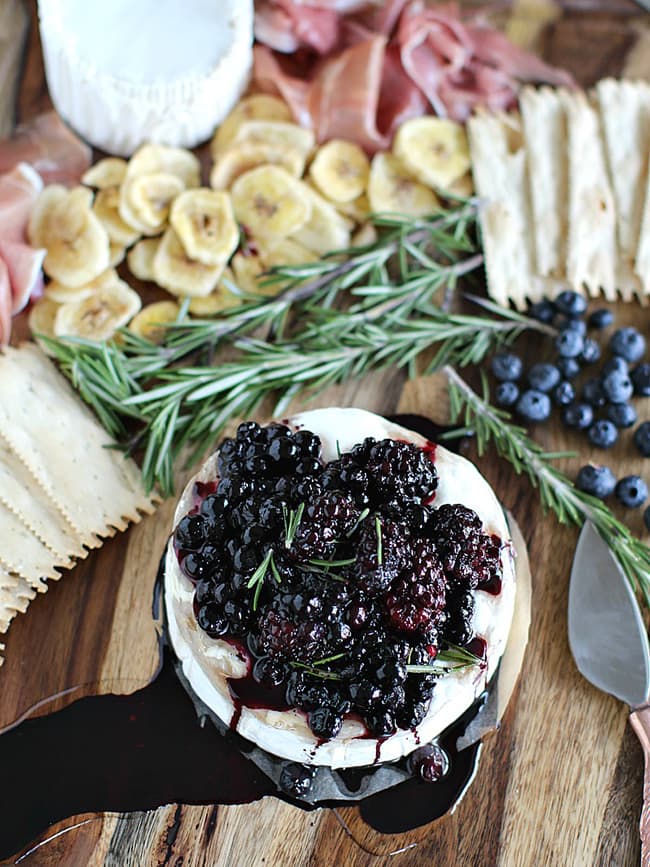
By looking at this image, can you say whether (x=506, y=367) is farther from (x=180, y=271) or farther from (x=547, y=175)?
(x=180, y=271)

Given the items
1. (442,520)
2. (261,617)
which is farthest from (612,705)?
(261,617)

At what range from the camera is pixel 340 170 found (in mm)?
3213

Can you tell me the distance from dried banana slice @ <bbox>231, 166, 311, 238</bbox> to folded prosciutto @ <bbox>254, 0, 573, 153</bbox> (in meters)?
0.29

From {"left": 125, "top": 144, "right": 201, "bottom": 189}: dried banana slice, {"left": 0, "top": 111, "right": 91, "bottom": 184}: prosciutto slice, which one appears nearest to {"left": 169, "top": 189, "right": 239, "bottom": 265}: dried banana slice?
{"left": 125, "top": 144, "right": 201, "bottom": 189}: dried banana slice

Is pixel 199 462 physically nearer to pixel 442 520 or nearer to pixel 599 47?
pixel 442 520

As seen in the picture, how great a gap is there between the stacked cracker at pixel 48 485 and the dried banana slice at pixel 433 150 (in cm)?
139

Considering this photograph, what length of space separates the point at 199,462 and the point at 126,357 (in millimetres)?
414

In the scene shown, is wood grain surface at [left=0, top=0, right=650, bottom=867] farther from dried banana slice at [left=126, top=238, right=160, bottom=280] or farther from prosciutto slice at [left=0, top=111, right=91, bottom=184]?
prosciutto slice at [left=0, top=111, right=91, bottom=184]

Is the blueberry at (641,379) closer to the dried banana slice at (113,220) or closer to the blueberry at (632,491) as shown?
the blueberry at (632,491)

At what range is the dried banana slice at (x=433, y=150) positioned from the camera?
3.19m

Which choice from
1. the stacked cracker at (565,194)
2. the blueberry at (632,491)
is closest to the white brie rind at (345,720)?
the blueberry at (632,491)

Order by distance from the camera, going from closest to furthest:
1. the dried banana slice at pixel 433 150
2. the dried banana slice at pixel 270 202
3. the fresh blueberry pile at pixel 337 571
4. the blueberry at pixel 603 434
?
the fresh blueberry pile at pixel 337 571 → the blueberry at pixel 603 434 → the dried banana slice at pixel 270 202 → the dried banana slice at pixel 433 150

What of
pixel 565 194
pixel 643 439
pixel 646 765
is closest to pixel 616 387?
pixel 643 439

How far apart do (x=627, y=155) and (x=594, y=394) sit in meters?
0.91
